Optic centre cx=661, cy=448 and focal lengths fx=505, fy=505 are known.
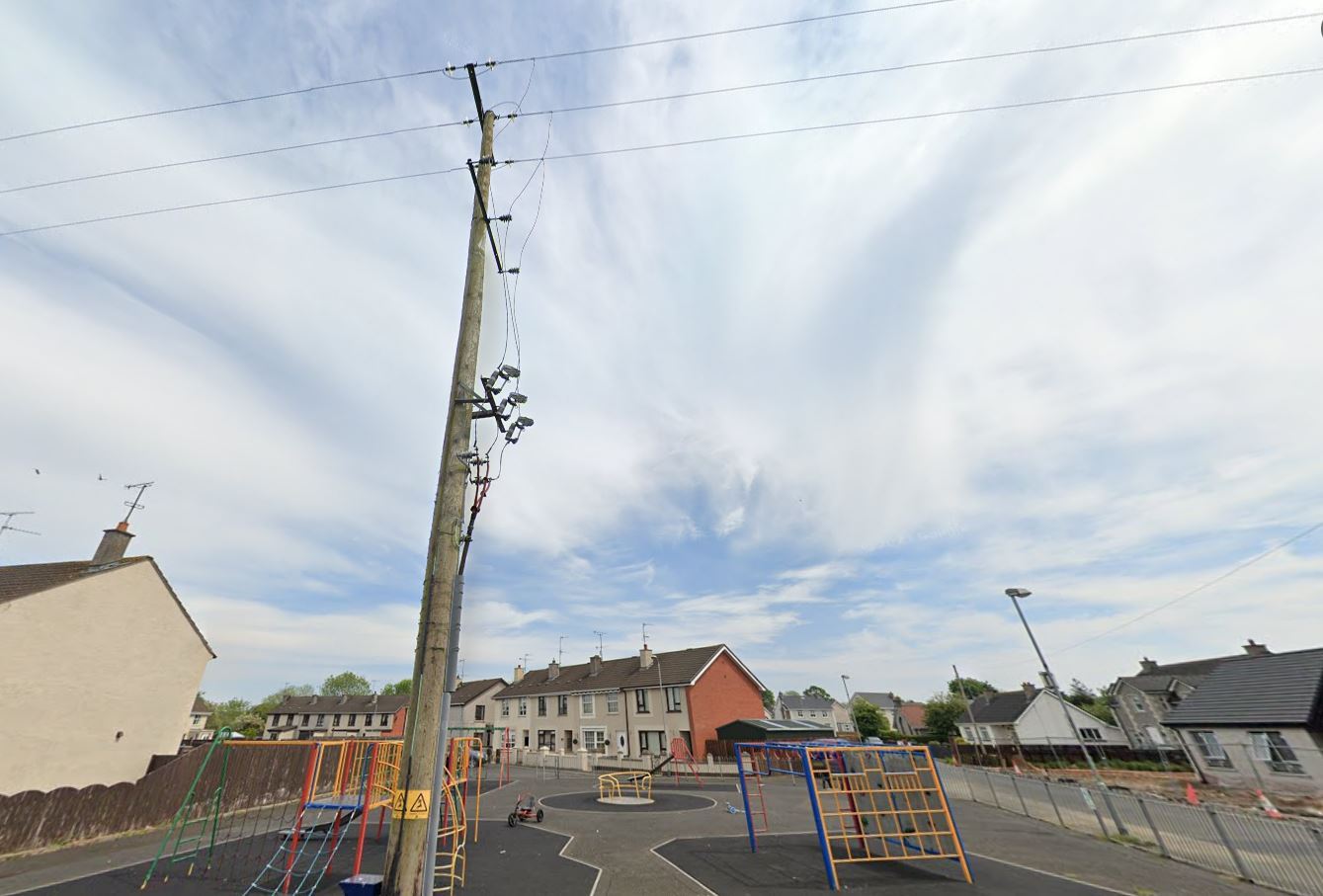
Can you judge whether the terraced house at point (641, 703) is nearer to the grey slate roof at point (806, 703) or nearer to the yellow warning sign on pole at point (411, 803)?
the yellow warning sign on pole at point (411, 803)

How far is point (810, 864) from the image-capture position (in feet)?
40.6

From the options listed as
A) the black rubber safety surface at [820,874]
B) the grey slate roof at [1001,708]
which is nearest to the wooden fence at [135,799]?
the black rubber safety surface at [820,874]

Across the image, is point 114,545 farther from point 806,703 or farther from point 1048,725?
point 806,703

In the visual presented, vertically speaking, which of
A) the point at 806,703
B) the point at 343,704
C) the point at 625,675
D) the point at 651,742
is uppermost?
the point at 343,704

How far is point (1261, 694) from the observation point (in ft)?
88.1

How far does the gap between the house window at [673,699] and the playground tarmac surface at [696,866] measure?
23625mm

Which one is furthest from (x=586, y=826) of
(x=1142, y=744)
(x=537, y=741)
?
(x=1142, y=744)

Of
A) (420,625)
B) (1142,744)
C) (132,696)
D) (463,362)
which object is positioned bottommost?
(1142,744)

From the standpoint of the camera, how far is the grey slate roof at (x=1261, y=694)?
2406 cm

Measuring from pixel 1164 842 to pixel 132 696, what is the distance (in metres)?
33.9

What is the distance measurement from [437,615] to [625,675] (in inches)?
1772

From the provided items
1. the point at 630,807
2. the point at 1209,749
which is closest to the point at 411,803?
the point at 630,807

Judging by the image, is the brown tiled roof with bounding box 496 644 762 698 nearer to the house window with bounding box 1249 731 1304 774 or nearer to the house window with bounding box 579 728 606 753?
the house window with bounding box 579 728 606 753

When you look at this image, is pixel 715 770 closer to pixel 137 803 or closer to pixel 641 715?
pixel 641 715
